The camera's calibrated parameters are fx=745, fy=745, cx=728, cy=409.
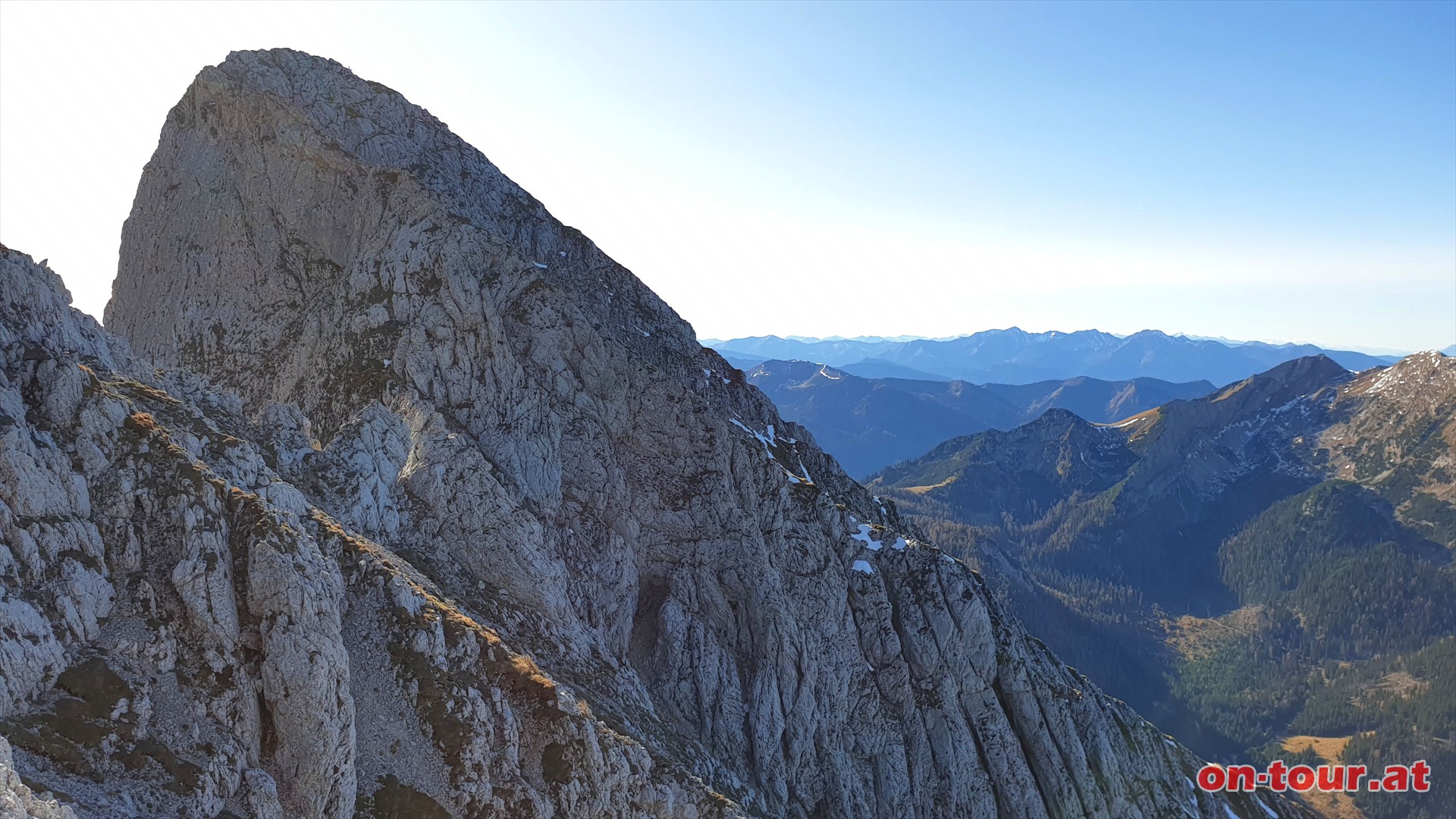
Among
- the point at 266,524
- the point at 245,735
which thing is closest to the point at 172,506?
the point at 266,524

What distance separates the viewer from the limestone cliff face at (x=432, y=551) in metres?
43.1

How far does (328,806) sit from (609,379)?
58400 millimetres

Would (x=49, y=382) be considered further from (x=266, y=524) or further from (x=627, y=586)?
(x=627, y=586)

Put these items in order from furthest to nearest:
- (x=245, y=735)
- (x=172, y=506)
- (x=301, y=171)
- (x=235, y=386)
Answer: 1. (x=301, y=171)
2. (x=235, y=386)
3. (x=172, y=506)
4. (x=245, y=735)

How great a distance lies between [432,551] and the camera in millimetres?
68375

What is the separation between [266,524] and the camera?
1901 inches

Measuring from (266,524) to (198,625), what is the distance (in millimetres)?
7017

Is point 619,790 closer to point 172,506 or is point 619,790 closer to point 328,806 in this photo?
point 328,806

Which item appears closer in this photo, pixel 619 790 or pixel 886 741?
pixel 619 790

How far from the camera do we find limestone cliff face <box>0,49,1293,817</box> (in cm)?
4312

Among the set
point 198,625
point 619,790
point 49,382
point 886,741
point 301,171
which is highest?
point 301,171

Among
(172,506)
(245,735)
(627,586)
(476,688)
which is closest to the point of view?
(245,735)

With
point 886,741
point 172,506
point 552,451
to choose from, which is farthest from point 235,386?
point 886,741

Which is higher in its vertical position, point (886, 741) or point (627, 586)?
point (627, 586)
